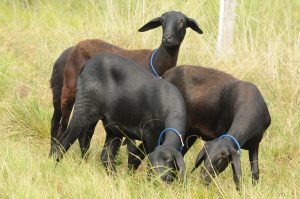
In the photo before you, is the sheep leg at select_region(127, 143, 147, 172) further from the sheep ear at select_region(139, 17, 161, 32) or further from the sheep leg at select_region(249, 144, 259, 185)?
the sheep ear at select_region(139, 17, 161, 32)

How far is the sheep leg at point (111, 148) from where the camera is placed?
7.33m

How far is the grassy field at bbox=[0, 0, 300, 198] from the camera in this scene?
6.09 m

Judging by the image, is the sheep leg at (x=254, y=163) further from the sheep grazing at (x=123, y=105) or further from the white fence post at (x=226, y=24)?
the white fence post at (x=226, y=24)

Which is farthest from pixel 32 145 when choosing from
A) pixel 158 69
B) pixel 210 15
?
pixel 210 15

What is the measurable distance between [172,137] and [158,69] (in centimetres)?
201

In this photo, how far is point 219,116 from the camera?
7.32m

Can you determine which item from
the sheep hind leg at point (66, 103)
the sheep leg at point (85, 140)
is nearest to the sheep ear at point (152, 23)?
the sheep hind leg at point (66, 103)

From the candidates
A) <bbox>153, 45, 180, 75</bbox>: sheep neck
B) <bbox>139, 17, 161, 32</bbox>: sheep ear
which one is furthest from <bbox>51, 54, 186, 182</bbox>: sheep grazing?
<bbox>139, 17, 161, 32</bbox>: sheep ear

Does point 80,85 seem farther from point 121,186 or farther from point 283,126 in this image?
point 283,126

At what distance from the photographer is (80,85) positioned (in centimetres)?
732

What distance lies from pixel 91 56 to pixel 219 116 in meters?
1.81

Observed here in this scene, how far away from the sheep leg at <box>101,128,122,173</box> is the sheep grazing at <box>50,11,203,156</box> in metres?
0.79

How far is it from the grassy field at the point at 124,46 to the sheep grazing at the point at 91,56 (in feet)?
0.91

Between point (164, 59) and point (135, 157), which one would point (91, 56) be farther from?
point (135, 157)
